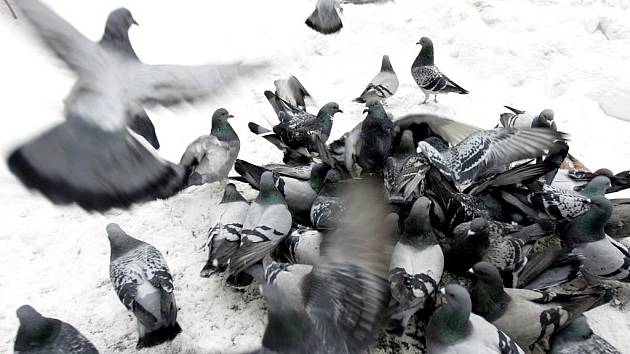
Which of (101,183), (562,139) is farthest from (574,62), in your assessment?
(101,183)

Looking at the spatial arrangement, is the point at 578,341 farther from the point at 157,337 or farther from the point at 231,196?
the point at 231,196

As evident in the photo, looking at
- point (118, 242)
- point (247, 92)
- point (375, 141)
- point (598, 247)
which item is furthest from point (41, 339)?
point (247, 92)

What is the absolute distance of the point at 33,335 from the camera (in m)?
Result: 2.93

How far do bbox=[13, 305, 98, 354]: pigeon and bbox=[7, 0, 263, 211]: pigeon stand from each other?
2.32 feet

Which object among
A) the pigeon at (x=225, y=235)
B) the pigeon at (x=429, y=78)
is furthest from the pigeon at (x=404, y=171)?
the pigeon at (x=429, y=78)

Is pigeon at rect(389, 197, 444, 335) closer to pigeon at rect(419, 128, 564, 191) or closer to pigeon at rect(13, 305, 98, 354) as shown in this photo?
pigeon at rect(419, 128, 564, 191)

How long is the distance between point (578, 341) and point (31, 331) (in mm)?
3299

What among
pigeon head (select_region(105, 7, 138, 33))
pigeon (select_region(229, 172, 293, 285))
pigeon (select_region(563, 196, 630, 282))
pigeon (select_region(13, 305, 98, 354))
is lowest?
pigeon (select_region(563, 196, 630, 282))

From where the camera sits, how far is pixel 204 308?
140 inches

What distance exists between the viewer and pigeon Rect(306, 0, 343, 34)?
7.81m

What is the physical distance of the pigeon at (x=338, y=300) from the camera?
8.92 feet


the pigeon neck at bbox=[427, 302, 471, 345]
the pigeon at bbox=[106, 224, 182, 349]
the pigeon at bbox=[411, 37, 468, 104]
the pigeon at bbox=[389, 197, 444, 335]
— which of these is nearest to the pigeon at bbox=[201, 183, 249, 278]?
the pigeon at bbox=[106, 224, 182, 349]

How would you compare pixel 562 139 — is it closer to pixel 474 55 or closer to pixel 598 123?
pixel 598 123

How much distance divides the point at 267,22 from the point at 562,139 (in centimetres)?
548
